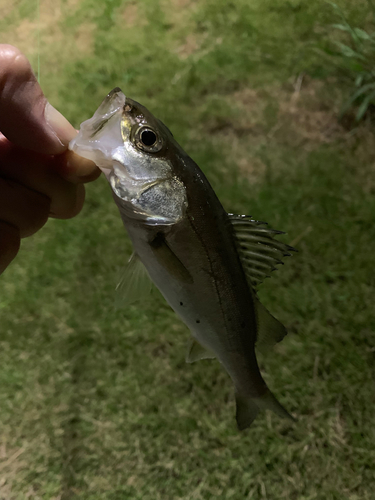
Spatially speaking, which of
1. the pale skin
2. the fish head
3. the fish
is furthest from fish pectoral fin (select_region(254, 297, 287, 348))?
the pale skin

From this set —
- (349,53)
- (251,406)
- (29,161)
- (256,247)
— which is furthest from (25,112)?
(349,53)

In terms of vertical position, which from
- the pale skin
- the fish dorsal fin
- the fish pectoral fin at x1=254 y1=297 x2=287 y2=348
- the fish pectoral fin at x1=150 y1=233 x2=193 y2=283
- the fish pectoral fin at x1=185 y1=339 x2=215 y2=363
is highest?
the pale skin

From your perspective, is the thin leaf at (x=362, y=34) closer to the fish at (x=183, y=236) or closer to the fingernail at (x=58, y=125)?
the fish at (x=183, y=236)

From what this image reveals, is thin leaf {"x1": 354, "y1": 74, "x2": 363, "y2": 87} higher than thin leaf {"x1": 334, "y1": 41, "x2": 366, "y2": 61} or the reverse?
the reverse

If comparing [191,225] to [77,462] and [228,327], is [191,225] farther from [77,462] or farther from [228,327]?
[77,462]

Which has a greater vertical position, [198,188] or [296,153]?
[198,188]

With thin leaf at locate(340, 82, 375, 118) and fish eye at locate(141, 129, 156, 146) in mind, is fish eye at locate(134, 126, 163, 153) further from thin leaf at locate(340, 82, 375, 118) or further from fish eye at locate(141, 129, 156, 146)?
thin leaf at locate(340, 82, 375, 118)

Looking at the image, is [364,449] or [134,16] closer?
[364,449]

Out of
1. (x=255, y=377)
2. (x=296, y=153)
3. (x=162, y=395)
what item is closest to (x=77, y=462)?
(x=162, y=395)
